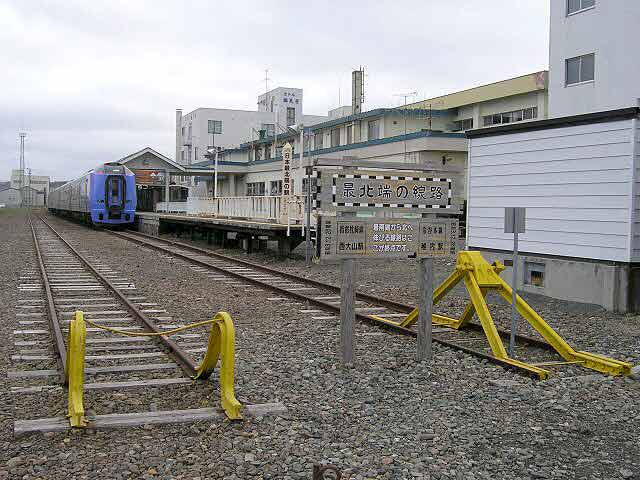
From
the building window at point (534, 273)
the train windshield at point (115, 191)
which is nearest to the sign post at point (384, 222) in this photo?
the building window at point (534, 273)

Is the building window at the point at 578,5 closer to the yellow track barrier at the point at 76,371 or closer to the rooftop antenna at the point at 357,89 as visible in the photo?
the rooftop antenna at the point at 357,89

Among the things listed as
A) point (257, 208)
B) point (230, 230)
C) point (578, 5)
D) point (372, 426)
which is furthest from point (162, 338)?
point (578, 5)

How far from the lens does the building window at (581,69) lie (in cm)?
2614

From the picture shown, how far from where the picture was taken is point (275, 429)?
5.10 m

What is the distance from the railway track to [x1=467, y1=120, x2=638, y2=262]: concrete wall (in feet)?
20.4

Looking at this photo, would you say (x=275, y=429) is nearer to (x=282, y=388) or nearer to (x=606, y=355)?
(x=282, y=388)

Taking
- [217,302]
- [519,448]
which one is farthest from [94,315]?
[519,448]

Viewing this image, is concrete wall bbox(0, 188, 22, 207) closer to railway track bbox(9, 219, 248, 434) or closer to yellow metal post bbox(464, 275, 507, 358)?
railway track bbox(9, 219, 248, 434)

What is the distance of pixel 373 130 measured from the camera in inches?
1457

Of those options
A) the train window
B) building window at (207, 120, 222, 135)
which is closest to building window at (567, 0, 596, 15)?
the train window

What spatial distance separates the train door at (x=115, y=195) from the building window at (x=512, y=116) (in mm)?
18486

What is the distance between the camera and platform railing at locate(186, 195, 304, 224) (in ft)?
64.0

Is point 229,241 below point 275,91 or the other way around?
below

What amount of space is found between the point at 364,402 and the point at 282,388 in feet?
2.53
